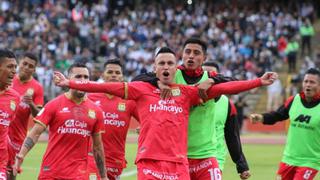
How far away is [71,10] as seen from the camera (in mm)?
44344

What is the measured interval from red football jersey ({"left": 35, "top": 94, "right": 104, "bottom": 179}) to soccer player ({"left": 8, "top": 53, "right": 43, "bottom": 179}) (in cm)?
257

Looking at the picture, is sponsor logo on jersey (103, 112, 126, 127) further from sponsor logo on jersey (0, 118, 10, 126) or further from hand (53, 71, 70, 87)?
hand (53, 71, 70, 87)

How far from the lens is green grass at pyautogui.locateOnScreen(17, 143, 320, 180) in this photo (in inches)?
779

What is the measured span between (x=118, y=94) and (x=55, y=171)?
57.5 inches

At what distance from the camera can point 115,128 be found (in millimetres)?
12250

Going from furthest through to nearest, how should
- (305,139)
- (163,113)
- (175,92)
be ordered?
1. (305,139)
2. (175,92)
3. (163,113)

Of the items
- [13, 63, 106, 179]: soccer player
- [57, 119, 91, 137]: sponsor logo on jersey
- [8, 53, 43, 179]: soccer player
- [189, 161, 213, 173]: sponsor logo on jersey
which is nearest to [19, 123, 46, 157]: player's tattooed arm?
[13, 63, 106, 179]: soccer player

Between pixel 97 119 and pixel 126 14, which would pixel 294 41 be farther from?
pixel 97 119

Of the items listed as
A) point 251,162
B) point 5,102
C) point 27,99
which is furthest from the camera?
point 251,162

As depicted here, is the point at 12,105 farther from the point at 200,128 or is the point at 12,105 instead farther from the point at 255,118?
the point at 255,118

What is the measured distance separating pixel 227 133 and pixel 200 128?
5.52ft

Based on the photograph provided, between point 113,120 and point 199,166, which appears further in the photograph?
point 113,120

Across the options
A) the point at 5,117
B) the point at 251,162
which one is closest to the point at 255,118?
the point at 5,117

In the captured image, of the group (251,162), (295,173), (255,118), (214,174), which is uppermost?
(255,118)
